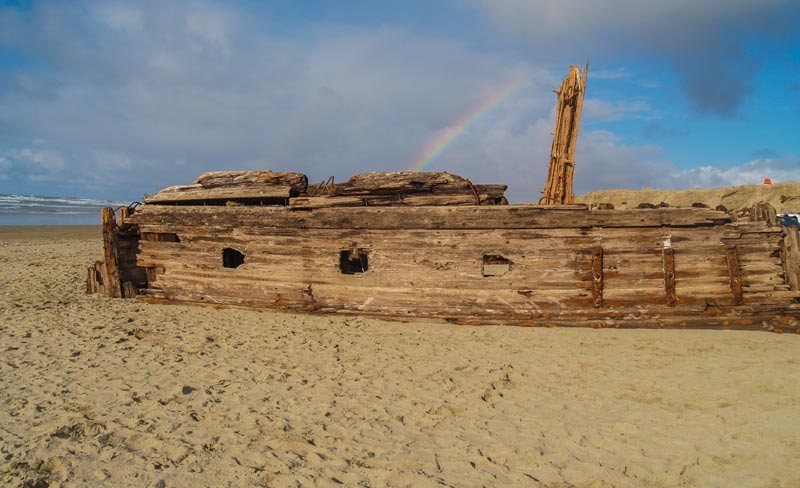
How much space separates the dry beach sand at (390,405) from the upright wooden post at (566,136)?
2981mm

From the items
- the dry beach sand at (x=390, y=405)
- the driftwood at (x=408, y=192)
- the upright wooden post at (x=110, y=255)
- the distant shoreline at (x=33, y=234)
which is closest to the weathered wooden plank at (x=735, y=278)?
the dry beach sand at (x=390, y=405)

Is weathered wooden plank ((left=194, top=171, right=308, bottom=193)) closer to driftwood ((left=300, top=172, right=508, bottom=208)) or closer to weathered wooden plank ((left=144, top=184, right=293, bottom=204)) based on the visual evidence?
weathered wooden plank ((left=144, top=184, right=293, bottom=204))

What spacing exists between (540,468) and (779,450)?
6.56 feet

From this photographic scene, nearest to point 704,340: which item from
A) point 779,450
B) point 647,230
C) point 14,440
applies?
point 647,230

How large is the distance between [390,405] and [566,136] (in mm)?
6266

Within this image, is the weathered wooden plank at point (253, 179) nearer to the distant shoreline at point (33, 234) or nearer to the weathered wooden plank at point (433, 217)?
the weathered wooden plank at point (433, 217)

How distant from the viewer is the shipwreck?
6.70 metres

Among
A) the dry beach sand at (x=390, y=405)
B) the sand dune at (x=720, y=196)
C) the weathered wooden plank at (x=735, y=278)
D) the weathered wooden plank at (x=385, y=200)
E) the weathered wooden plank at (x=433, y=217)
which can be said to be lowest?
the dry beach sand at (x=390, y=405)

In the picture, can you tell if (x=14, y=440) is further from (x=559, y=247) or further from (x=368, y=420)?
(x=559, y=247)

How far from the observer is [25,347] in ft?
21.4

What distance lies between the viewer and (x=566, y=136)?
29.1 ft

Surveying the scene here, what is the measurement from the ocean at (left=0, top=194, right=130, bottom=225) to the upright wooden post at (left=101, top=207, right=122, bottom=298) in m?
32.1

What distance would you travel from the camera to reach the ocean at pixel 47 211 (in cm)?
4276

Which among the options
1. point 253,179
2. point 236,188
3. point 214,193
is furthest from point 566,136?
point 214,193
